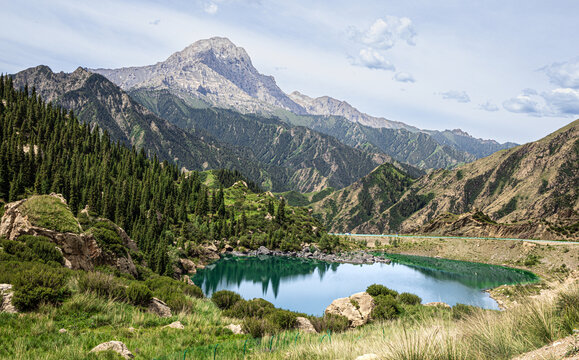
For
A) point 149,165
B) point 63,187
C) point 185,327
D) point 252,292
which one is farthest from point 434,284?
point 149,165

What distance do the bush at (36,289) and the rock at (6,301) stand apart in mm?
184

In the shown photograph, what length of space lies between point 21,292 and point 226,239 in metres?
121

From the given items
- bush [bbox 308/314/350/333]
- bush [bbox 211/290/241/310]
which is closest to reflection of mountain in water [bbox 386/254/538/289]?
bush [bbox 308/314/350/333]

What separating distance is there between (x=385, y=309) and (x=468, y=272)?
106 m

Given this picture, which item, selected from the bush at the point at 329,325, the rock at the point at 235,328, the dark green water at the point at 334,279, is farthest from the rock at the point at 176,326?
the dark green water at the point at 334,279

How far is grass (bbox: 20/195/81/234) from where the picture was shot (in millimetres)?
27438

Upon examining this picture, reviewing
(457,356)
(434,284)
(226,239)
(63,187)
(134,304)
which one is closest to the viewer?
(457,356)

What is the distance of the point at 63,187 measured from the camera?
276 feet

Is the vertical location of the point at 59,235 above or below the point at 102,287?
below

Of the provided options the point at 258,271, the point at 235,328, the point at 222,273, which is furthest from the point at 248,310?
the point at 258,271

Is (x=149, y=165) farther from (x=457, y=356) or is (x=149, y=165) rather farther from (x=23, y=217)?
(x=457, y=356)

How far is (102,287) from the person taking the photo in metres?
16.7

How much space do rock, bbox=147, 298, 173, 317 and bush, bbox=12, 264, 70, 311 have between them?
3.87 metres

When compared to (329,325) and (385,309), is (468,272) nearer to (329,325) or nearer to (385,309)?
(385,309)
